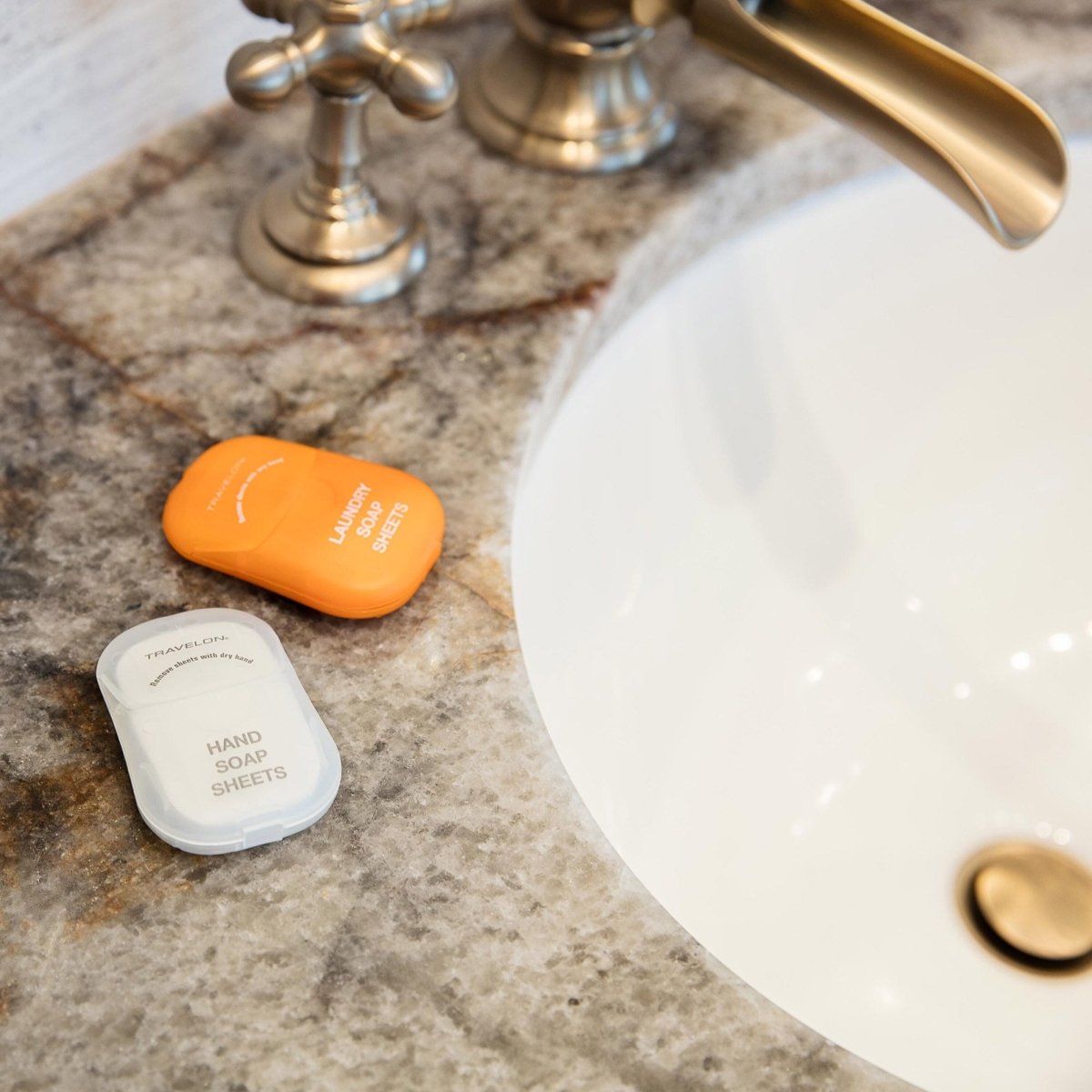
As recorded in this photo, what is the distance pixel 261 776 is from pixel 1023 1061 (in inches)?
12.3

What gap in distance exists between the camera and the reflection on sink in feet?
1.61

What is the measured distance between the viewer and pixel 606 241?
0.58 m

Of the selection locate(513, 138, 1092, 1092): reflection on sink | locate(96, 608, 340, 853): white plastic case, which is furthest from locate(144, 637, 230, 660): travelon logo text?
locate(513, 138, 1092, 1092): reflection on sink

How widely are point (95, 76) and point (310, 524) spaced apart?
0.27 meters

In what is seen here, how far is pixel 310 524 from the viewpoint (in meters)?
0.42

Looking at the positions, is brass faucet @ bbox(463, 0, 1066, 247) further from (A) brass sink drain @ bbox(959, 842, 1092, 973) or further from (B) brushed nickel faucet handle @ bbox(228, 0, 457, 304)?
(A) brass sink drain @ bbox(959, 842, 1092, 973)

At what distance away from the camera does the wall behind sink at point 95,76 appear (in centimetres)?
52

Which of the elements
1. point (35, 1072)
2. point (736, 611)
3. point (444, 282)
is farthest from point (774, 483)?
point (35, 1072)

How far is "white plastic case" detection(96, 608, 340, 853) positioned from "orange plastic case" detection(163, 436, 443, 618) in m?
0.03

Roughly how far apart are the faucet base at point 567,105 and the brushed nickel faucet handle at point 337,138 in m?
0.09

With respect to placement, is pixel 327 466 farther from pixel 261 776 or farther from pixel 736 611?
pixel 736 611

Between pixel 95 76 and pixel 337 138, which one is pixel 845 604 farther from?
pixel 95 76

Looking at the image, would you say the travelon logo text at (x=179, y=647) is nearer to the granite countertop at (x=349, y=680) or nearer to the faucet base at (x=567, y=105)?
the granite countertop at (x=349, y=680)

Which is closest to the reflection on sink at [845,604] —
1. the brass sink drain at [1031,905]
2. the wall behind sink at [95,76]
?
the brass sink drain at [1031,905]
